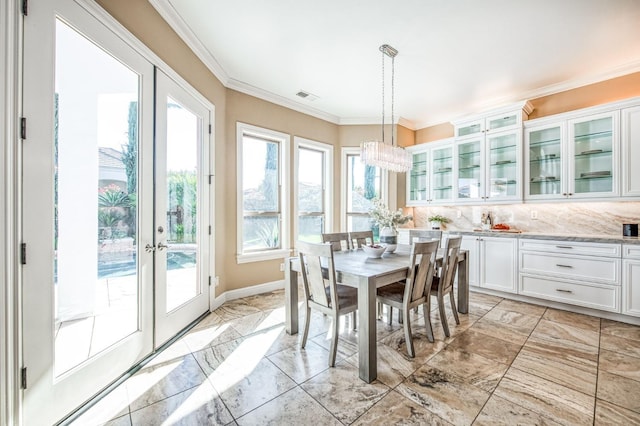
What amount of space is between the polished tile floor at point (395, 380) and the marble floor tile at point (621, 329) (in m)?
0.01

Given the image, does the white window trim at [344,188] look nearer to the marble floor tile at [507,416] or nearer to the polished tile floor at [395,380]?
the polished tile floor at [395,380]

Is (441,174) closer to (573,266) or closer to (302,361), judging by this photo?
(573,266)

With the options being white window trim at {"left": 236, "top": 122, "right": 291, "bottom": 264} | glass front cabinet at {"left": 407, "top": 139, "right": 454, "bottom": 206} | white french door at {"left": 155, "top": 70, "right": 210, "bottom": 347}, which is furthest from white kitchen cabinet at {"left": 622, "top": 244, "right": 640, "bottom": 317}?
white french door at {"left": 155, "top": 70, "right": 210, "bottom": 347}

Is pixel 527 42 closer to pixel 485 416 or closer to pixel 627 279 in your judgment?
pixel 627 279

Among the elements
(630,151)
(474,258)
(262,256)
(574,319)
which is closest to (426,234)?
(474,258)

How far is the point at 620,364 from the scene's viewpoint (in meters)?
2.15

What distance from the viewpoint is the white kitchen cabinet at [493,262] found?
3693mm

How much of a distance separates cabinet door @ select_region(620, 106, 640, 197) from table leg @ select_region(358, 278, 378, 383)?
3.37 metres

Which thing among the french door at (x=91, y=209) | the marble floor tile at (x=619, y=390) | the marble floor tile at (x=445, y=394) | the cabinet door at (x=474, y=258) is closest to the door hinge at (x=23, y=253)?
the french door at (x=91, y=209)

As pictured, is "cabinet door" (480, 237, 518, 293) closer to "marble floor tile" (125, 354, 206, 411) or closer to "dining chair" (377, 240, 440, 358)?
"dining chair" (377, 240, 440, 358)

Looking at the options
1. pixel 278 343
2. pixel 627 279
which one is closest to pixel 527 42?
pixel 627 279

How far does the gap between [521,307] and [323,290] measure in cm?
284

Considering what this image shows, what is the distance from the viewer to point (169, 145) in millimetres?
2545

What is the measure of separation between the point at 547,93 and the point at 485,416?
4.21 m
